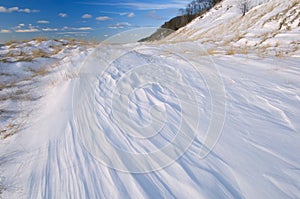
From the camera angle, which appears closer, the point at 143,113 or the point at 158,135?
the point at 158,135

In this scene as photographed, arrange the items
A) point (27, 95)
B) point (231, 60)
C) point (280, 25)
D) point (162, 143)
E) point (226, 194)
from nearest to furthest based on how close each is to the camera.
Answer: point (226, 194), point (162, 143), point (27, 95), point (231, 60), point (280, 25)

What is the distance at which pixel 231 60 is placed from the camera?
4980mm

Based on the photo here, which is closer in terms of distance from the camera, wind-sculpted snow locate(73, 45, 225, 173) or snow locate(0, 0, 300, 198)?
snow locate(0, 0, 300, 198)

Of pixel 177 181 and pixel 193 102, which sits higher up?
pixel 193 102

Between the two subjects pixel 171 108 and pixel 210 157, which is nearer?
pixel 210 157

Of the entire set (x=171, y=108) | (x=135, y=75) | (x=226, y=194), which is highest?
(x=135, y=75)

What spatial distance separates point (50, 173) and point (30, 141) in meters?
0.80

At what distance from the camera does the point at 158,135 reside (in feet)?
7.00

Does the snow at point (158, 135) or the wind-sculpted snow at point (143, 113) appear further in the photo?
the wind-sculpted snow at point (143, 113)

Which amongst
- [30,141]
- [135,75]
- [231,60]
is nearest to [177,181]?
[30,141]

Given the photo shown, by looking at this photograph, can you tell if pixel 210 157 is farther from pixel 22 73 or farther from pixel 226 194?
pixel 22 73

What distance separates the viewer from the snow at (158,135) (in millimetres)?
1555

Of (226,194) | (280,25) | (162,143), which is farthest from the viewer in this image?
(280,25)

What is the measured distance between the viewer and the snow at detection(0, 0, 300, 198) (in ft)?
5.10
